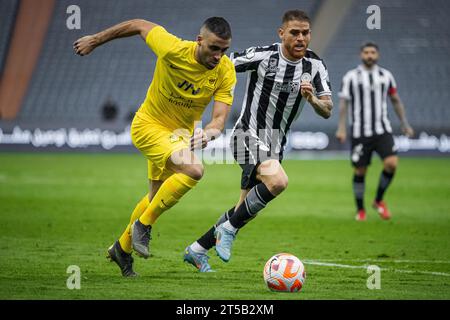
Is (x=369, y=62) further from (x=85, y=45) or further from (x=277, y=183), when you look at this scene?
(x=85, y=45)

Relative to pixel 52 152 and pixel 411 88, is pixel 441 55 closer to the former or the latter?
pixel 411 88

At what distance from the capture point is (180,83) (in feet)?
23.5

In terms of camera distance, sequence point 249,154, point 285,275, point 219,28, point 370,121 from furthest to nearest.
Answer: point 370,121 → point 249,154 → point 219,28 → point 285,275

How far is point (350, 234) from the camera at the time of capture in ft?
34.8

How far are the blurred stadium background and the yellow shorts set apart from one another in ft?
69.8

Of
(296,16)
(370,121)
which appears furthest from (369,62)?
(296,16)

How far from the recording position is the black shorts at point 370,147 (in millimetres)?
12508

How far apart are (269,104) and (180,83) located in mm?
1125

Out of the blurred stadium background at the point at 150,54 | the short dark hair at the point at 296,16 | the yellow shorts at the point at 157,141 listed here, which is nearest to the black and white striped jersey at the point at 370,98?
the short dark hair at the point at 296,16

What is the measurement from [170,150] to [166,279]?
1.06m

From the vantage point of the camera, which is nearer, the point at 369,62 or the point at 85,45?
the point at 85,45

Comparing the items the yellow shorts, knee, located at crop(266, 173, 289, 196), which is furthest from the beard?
the yellow shorts

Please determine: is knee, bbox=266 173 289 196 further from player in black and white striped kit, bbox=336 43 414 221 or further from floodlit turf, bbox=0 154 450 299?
player in black and white striped kit, bbox=336 43 414 221

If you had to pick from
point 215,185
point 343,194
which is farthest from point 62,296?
point 215,185
